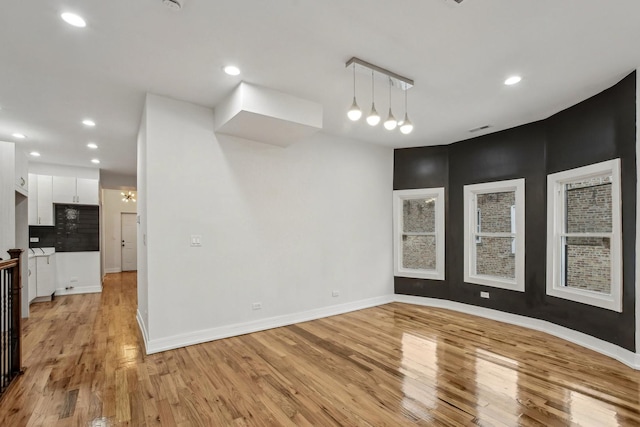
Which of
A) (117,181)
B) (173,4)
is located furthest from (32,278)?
(173,4)

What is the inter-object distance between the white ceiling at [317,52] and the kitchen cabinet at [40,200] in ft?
9.31

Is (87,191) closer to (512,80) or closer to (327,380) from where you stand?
(327,380)

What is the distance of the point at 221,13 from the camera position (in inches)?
86.7

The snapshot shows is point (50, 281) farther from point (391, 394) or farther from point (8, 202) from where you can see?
point (391, 394)

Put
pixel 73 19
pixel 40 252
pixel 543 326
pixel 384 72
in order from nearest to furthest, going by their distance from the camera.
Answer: pixel 73 19 < pixel 384 72 < pixel 543 326 < pixel 40 252

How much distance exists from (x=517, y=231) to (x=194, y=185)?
4550 millimetres

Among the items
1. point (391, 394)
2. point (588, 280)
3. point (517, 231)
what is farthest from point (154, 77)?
point (588, 280)

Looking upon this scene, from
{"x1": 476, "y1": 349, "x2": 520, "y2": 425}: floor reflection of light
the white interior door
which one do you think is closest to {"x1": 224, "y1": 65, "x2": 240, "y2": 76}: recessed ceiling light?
{"x1": 476, "y1": 349, "x2": 520, "y2": 425}: floor reflection of light

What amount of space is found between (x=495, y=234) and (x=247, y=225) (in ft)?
12.6

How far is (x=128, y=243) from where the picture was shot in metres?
10.5

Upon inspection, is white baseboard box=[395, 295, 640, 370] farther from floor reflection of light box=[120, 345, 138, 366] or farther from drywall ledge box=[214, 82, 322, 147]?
Answer: floor reflection of light box=[120, 345, 138, 366]

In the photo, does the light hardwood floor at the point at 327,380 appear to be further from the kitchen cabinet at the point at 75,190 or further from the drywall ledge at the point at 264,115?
the kitchen cabinet at the point at 75,190

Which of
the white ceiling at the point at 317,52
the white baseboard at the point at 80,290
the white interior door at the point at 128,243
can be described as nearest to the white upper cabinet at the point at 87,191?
the white baseboard at the point at 80,290

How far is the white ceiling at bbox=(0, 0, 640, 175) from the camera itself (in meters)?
2.19
